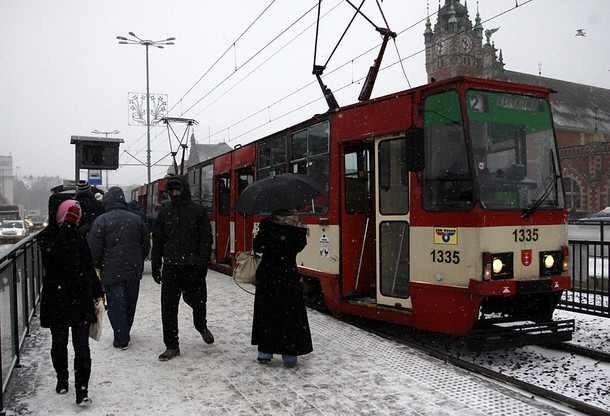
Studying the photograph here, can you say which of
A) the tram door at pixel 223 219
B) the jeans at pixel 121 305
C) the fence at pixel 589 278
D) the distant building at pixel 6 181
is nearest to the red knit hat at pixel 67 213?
the jeans at pixel 121 305

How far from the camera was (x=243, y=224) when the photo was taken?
1302 centimetres

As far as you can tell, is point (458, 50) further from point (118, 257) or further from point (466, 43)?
point (118, 257)

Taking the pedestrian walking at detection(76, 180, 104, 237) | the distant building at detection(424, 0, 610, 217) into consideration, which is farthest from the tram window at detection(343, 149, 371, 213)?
the distant building at detection(424, 0, 610, 217)

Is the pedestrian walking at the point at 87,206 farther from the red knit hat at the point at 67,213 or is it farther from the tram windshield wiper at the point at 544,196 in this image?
the tram windshield wiper at the point at 544,196

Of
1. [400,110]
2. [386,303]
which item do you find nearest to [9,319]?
[386,303]

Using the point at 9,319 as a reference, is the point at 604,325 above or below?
below

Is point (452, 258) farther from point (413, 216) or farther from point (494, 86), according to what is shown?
point (494, 86)

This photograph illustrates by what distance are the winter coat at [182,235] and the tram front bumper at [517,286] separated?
2898 mm

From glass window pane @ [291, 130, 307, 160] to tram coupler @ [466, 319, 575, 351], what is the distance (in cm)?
406

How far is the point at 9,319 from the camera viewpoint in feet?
18.2

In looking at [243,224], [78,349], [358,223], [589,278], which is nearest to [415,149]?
[358,223]

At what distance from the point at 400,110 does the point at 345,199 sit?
1658 millimetres

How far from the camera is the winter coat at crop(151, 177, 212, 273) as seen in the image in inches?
241

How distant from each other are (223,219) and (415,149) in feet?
29.1
